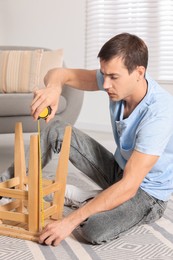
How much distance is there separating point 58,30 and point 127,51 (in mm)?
3235

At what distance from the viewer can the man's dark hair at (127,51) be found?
5.22 ft

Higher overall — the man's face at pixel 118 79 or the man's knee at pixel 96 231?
the man's face at pixel 118 79

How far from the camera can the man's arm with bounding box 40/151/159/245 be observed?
4.93ft

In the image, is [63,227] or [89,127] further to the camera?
[89,127]

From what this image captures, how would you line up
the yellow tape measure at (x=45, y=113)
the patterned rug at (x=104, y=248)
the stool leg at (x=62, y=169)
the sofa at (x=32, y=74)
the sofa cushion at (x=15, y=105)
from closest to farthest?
the patterned rug at (x=104, y=248), the yellow tape measure at (x=45, y=113), the stool leg at (x=62, y=169), the sofa cushion at (x=15, y=105), the sofa at (x=32, y=74)

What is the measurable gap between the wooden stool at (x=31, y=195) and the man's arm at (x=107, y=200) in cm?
8

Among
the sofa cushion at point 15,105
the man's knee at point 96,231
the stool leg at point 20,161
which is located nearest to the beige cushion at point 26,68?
the sofa cushion at point 15,105

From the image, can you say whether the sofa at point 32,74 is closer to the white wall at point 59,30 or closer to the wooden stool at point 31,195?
the white wall at point 59,30

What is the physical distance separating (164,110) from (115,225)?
41cm

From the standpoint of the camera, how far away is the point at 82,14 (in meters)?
4.63

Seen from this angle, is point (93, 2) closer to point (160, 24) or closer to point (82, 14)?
point (82, 14)

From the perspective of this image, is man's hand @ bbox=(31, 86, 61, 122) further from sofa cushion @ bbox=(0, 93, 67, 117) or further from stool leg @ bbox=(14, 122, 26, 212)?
sofa cushion @ bbox=(0, 93, 67, 117)

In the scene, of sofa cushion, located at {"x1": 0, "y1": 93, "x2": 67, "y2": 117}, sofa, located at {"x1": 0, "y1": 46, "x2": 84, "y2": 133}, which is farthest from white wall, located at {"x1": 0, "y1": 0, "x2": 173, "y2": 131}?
sofa cushion, located at {"x1": 0, "y1": 93, "x2": 67, "y2": 117}

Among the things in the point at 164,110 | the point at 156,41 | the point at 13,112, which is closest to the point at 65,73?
the point at 164,110
